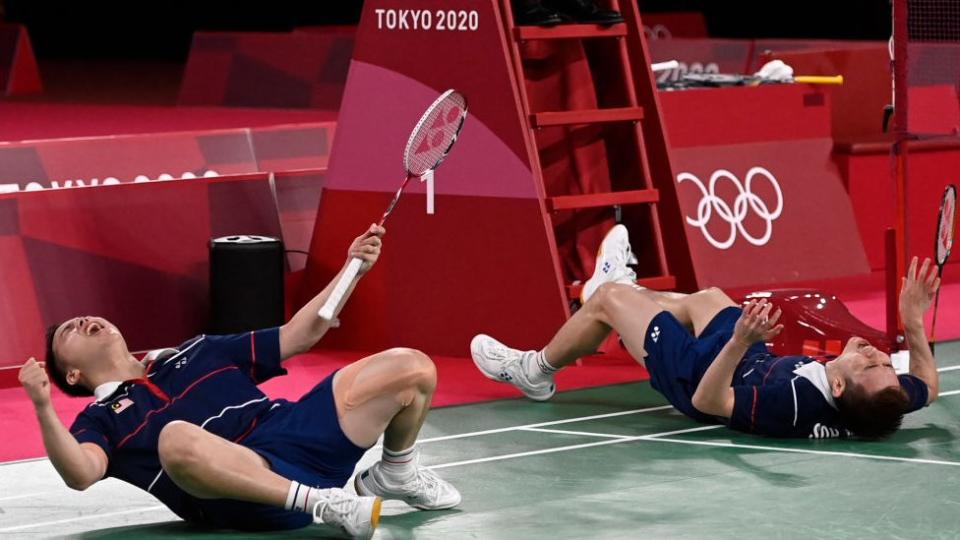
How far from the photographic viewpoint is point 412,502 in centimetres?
618

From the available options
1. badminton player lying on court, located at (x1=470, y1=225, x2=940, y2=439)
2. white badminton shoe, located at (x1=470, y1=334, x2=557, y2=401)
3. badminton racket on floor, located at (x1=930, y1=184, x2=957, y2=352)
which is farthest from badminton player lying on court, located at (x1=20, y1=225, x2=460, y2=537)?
badminton racket on floor, located at (x1=930, y1=184, x2=957, y2=352)

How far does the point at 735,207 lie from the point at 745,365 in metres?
3.84

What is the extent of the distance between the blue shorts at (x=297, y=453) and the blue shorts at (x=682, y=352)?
1861mm

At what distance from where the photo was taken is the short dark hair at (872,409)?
22.7ft

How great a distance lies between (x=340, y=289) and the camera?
5.91 m

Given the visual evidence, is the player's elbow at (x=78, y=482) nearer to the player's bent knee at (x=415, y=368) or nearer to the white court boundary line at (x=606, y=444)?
the white court boundary line at (x=606, y=444)

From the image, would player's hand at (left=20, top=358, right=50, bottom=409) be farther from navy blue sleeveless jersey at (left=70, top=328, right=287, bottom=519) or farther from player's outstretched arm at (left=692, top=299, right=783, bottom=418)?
player's outstretched arm at (left=692, top=299, right=783, bottom=418)

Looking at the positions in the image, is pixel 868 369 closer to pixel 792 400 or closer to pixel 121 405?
pixel 792 400

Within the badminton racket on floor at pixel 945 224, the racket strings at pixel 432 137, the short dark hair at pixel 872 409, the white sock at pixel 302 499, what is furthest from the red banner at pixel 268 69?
the white sock at pixel 302 499

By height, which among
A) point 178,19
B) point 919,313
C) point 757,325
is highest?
point 178,19

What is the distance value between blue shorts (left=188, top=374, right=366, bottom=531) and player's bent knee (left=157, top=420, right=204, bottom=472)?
0.29m

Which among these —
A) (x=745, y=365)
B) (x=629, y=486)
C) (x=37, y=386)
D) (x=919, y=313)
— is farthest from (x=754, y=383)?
(x=37, y=386)

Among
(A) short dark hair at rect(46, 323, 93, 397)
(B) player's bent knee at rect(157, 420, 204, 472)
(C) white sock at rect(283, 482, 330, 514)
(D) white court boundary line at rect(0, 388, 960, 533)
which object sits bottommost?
(D) white court boundary line at rect(0, 388, 960, 533)

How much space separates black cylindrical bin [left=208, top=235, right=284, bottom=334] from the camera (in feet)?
30.5
